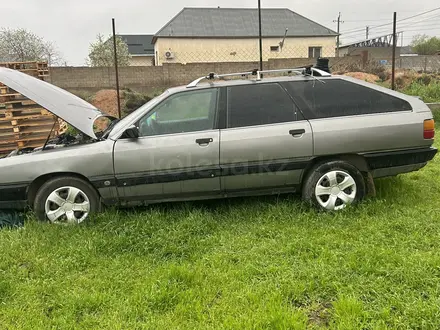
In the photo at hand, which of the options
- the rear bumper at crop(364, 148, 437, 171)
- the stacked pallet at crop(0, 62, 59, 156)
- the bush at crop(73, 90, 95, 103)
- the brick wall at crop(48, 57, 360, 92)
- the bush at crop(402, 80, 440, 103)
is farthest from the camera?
the brick wall at crop(48, 57, 360, 92)

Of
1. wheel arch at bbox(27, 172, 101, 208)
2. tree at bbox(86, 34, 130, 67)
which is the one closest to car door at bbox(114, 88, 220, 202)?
wheel arch at bbox(27, 172, 101, 208)

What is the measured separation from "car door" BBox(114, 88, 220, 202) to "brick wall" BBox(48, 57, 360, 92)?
10.1m

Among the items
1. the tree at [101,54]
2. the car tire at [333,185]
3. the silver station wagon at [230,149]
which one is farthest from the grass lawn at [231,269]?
the tree at [101,54]

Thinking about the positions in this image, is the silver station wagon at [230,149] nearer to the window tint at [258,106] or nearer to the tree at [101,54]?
the window tint at [258,106]

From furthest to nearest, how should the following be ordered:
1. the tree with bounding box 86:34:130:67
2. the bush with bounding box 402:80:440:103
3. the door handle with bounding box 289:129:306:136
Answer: the tree with bounding box 86:34:130:67 → the bush with bounding box 402:80:440:103 → the door handle with bounding box 289:129:306:136

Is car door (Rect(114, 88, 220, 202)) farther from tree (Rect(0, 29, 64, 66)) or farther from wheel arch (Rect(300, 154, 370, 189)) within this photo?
tree (Rect(0, 29, 64, 66))

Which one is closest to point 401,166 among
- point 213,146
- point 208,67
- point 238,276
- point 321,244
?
point 321,244

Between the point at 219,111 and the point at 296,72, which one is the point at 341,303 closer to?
the point at 219,111

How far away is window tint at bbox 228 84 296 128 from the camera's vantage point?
13.0 feet

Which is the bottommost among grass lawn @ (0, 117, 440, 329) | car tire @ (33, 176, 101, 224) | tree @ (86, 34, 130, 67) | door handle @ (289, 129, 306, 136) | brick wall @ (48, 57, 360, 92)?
grass lawn @ (0, 117, 440, 329)

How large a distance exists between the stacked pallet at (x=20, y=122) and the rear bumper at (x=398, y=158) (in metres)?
5.36

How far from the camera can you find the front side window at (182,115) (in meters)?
3.91

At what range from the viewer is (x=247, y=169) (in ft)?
12.8

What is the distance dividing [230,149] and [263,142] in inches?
13.9
